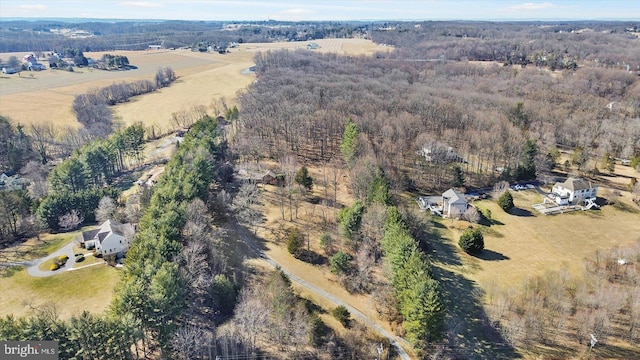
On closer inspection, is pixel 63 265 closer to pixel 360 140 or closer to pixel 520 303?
pixel 360 140

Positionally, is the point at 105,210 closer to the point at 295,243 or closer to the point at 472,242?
the point at 295,243

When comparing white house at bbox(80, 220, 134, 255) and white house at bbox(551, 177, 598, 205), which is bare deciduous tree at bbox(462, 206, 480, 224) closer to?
white house at bbox(551, 177, 598, 205)

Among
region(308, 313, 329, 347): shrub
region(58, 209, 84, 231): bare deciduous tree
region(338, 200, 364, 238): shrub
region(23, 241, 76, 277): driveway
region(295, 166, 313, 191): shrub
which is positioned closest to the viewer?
region(308, 313, 329, 347): shrub

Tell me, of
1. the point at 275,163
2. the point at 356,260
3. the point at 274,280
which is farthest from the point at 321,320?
the point at 275,163

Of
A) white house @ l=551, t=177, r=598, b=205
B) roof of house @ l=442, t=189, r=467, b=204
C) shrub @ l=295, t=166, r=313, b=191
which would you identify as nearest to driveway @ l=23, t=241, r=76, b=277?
shrub @ l=295, t=166, r=313, b=191

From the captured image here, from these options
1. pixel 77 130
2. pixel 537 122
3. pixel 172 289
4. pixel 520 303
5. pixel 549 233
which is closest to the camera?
pixel 172 289

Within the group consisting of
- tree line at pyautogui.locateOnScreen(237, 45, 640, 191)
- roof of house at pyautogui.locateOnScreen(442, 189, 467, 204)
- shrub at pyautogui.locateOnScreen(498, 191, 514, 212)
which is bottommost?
shrub at pyautogui.locateOnScreen(498, 191, 514, 212)

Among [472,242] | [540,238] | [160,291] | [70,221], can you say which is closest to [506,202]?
[540,238]
